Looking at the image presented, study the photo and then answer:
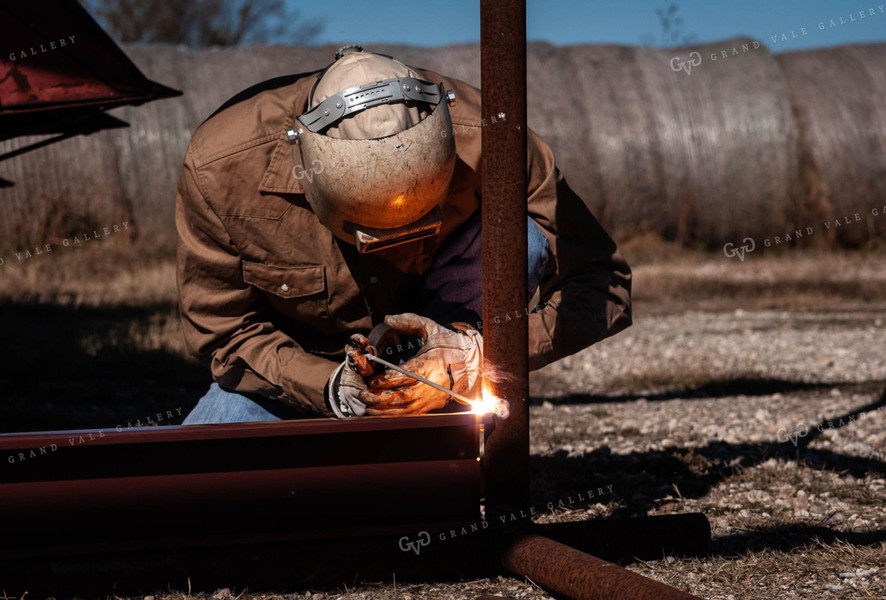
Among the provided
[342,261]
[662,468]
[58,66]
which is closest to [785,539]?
[662,468]

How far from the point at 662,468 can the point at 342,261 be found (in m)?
1.52

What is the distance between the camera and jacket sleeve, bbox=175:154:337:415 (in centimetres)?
303

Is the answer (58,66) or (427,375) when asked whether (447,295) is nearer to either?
(427,375)

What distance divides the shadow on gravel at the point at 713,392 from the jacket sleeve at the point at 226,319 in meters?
2.13

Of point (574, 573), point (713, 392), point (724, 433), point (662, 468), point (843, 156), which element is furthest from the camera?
point (843, 156)

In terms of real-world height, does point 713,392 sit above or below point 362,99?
below

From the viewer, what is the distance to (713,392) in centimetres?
511

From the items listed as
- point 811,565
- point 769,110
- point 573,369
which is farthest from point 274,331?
point 769,110

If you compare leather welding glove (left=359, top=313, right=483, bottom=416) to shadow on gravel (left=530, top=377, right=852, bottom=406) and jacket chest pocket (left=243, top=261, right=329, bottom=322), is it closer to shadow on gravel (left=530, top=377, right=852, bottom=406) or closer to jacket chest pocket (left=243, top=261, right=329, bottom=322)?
jacket chest pocket (left=243, top=261, right=329, bottom=322)

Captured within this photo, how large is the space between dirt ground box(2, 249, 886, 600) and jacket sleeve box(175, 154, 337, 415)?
73cm

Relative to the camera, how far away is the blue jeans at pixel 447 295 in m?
3.23

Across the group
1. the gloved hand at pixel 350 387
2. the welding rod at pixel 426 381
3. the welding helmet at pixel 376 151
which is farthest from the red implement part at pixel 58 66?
the welding rod at pixel 426 381

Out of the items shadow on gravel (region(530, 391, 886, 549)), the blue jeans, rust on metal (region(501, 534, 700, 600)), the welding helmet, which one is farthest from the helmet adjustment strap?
shadow on gravel (region(530, 391, 886, 549))

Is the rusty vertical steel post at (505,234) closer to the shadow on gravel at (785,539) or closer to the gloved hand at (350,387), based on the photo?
the gloved hand at (350,387)
